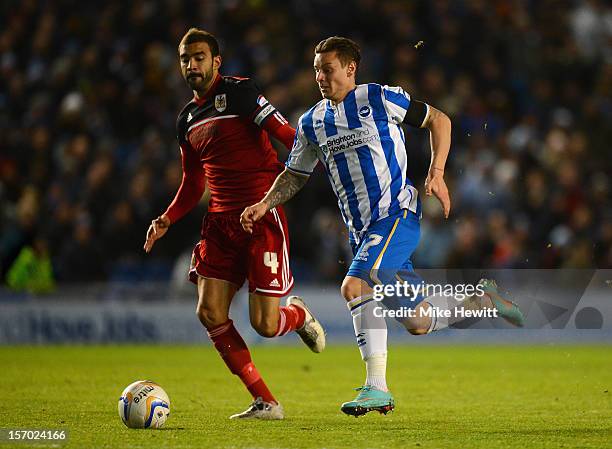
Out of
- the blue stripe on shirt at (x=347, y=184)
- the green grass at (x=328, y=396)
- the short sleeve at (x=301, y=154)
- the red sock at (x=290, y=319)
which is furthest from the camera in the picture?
the red sock at (x=290, y=319)

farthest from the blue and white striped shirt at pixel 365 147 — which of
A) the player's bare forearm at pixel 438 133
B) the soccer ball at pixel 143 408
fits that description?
the soccer ball at pixel 143 408

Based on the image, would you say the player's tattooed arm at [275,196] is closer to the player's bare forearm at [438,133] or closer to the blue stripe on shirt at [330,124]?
the blue stripe on shirt at [330,124]

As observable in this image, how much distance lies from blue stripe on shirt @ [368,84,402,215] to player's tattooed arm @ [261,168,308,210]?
55 cm

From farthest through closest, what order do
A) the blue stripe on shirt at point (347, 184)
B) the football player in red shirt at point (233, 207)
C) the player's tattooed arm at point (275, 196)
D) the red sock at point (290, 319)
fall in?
1. the red sock at point (290, 319)
2. the football player in red shirt at point (233, 207)
3. the blue stripe on shirt at point (347, 184)
4. the player's tattooed arm at point (275, 196)

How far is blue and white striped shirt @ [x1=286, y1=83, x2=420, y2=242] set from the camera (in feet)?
22.0

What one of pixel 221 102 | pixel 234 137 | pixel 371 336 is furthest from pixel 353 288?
pixel 221 102

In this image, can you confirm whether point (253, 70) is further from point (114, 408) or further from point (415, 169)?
point (114, 408)

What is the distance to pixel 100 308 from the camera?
14.0m

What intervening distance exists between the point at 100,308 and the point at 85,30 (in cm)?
499

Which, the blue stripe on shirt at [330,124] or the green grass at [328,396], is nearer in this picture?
the green grass at [328,396]

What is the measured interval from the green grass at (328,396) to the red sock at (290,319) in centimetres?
55

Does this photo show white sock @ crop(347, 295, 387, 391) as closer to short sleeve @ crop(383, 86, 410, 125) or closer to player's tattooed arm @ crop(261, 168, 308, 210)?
player's tattooed arm @ crop(261, 168, 308, 210)

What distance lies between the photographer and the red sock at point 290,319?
7.27 m

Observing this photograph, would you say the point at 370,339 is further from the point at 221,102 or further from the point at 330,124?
the point at 221,102
